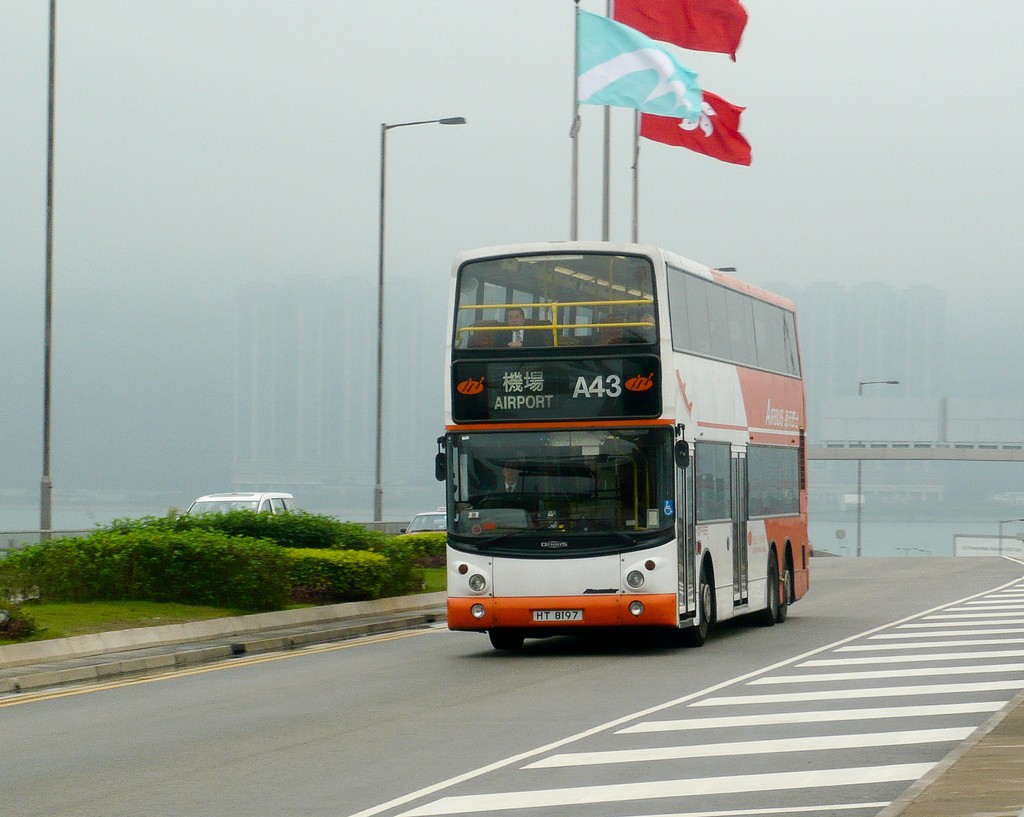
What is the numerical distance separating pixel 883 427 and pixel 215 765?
99.1 meters

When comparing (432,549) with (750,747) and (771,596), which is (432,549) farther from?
(750,747)

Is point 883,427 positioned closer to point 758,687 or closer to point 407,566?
point 407,566

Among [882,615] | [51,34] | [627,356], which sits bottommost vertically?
[882,615]

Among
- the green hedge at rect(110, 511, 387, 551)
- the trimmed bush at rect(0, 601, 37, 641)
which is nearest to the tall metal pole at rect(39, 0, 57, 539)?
the green hedge at rect(110, 511, 387, 551)

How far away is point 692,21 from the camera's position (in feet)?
109

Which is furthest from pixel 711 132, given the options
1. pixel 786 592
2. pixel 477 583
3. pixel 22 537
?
pixel 477 583

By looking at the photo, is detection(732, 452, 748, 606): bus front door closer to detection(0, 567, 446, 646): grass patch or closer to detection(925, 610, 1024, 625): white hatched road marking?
detection(925, 610, 1024, 625): white hatched road marking

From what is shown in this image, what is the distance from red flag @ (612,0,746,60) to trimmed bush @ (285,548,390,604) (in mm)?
12435

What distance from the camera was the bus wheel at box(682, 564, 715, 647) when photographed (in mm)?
20453

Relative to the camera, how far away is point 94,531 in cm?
2472

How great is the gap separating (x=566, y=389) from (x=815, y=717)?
264 inches

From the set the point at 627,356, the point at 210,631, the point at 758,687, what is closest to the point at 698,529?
the point at 627,356

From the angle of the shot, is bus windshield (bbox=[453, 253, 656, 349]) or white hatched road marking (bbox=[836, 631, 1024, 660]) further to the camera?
white hatched road marking (bbox=[836, 631, 1024, 660])

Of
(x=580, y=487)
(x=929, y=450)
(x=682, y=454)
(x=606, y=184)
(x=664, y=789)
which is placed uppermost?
(x=606, y=184)
